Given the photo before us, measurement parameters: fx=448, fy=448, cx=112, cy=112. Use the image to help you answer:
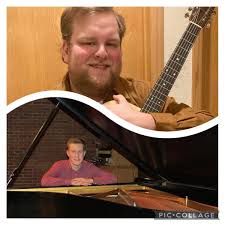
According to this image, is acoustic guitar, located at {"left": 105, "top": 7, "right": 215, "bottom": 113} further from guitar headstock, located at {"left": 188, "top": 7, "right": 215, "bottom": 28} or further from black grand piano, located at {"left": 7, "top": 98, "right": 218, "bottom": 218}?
black grand piano, located at {"left": 7, "top": 98, "right": 218, "bottom": 218}

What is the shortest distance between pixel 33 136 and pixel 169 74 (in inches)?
26.9

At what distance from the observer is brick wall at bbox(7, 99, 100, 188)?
6.68 feet

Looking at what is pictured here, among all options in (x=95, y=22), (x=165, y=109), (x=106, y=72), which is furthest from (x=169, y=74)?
(x=95, y=22)

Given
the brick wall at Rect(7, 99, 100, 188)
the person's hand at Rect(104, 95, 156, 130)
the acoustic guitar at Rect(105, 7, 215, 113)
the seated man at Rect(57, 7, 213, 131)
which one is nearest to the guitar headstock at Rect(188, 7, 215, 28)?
the acoustic guitar at Rect(105, 7, 215, 113)

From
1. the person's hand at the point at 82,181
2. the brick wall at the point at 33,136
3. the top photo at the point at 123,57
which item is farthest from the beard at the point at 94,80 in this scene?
the person's hand at the point at 82,181

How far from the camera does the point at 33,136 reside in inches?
80.4

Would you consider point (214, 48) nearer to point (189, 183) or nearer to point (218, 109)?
point (218, 109)

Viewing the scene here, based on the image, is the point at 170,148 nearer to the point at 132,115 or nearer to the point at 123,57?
the point at 132,115

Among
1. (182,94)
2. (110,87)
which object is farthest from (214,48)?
(110,87)

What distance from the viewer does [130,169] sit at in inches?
83.6

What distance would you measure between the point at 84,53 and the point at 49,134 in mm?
402

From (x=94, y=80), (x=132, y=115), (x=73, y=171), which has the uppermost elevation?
(x=94, y=80)

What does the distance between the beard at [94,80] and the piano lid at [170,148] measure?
0.07 m

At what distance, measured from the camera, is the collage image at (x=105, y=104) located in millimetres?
2031
